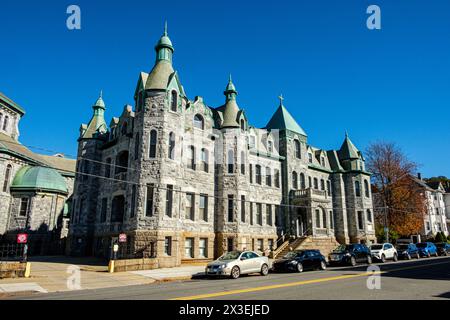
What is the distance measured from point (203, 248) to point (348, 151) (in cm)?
2694

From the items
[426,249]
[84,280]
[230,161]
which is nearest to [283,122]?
[230,161]

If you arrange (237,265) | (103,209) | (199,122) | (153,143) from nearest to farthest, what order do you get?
(237,265) → (153,143) → (199,122) → (103,209)

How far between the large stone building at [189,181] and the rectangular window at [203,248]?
84mm

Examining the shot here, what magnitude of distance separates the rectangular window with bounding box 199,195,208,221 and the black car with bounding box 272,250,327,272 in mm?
9336

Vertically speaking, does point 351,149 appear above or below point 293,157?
above

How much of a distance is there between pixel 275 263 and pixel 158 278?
767cm

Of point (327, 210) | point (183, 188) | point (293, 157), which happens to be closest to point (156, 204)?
point (183, 188)

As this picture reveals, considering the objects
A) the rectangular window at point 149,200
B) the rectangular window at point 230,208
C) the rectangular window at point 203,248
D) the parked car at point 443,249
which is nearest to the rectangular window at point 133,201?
the rectangular window at point 149,200

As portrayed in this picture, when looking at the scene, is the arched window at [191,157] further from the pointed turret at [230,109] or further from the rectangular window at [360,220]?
the rectangular window at [360,220]

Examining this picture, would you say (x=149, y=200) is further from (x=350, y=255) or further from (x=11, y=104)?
(x=11, y=104)

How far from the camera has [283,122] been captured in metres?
38.3

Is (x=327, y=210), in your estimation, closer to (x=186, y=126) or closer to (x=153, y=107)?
(x=186, y=126)

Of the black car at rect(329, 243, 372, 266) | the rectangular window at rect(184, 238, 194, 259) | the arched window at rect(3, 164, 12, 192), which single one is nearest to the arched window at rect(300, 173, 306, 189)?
the black car at rect(329, 243, 372, 266)

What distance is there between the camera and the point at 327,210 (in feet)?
125
